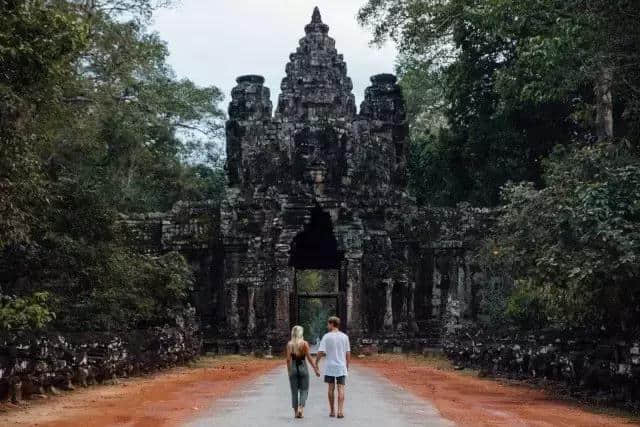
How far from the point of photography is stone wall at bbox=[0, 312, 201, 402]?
13.8 meters

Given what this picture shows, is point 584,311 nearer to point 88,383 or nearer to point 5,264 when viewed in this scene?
point 88,383

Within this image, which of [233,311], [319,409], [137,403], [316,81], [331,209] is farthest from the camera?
[316,81]

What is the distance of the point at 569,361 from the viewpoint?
55.1ft

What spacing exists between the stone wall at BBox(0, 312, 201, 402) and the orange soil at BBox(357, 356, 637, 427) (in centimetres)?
554

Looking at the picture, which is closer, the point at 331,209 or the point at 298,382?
the point at 298,382

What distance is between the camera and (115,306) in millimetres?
20625

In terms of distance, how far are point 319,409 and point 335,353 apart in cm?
134

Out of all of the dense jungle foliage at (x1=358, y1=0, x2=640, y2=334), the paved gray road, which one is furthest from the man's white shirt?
the dense jungle foliage at (x1=358, y1=0, x2=640, y2=334)

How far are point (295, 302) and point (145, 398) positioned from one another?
51.0 ft

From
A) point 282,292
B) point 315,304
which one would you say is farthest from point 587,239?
point 315,304

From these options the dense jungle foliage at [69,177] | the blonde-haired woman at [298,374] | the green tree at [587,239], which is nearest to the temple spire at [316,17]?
the dense jungle foliage at [69,177]

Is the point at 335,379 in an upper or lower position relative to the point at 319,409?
upper

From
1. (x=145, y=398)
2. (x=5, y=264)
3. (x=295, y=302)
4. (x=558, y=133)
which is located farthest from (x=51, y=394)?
(x=558, y=133)

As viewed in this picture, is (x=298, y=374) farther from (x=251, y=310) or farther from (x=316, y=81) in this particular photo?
(x=316, y=81)
